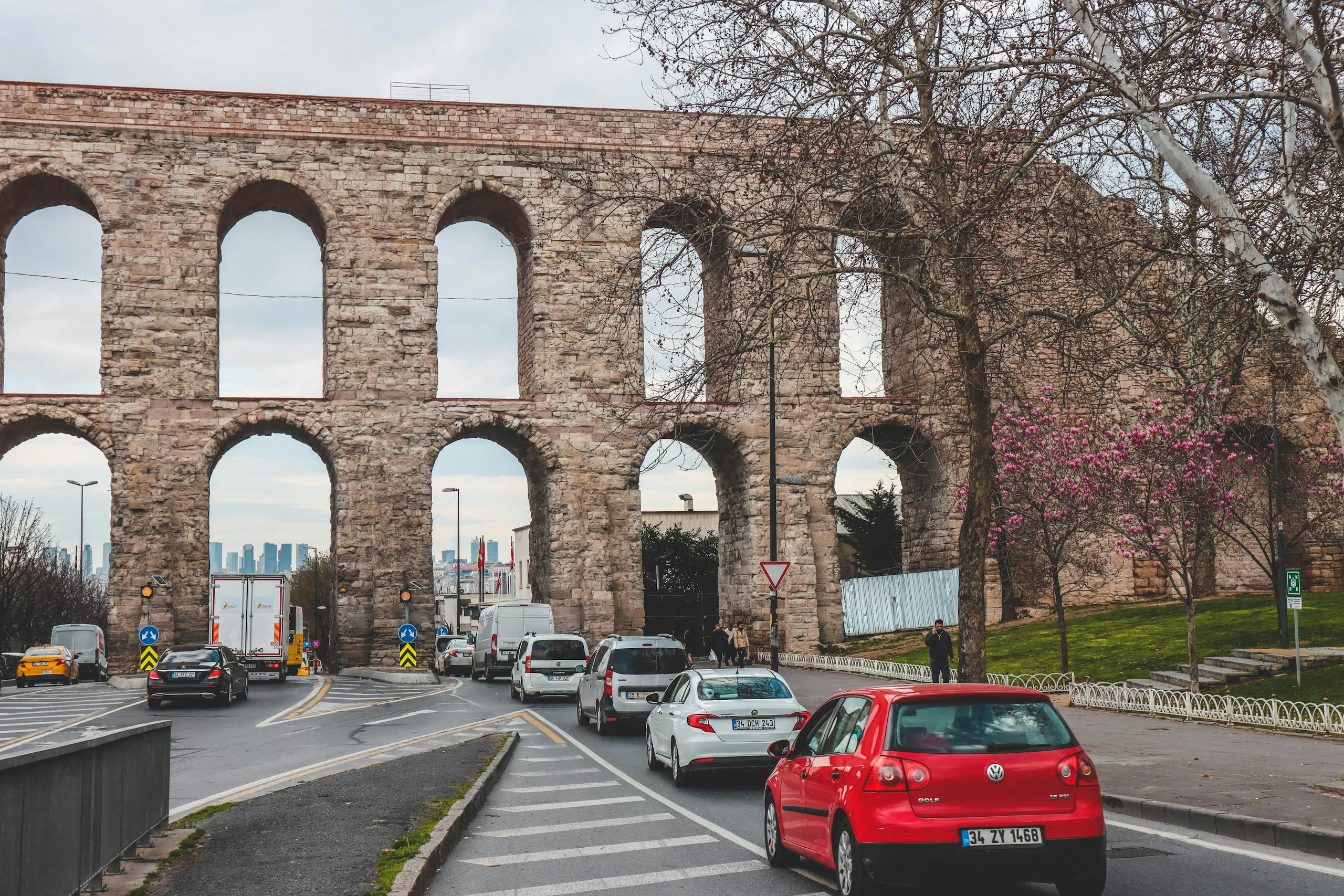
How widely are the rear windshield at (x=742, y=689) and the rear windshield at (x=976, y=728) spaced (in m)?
6.99

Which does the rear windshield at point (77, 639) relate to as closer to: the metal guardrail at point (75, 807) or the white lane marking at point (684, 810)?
the white lane marking at point (684, 810)

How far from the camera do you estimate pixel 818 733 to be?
931cm

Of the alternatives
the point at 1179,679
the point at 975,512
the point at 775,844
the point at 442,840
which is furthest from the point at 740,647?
the point at 775,844

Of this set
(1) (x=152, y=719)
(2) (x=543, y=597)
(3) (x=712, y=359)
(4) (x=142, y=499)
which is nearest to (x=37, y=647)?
(4) (x=142, y=499)

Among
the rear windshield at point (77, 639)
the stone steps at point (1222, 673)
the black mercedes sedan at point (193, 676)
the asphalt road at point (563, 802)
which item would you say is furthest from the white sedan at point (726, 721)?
the rear windshield at point (77, 639)

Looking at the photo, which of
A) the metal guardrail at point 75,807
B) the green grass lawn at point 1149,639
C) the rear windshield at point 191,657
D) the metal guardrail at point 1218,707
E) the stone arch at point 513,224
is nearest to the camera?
the metal guardrail at point 75,807

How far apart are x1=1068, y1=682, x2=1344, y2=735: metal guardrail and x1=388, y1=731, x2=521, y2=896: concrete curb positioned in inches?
418

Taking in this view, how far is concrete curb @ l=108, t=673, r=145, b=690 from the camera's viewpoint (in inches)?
1464

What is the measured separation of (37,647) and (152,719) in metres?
26.0

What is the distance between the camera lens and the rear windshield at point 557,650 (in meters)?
30.3

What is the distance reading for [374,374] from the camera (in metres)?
42.2

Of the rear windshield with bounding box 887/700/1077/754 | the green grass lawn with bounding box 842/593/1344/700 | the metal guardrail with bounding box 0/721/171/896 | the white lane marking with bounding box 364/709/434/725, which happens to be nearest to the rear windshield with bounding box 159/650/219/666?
the white lane marking with bounding box 364/709/434/725

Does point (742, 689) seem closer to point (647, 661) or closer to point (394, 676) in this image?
point (647, 661)

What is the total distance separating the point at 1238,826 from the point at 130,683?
34390 mm
